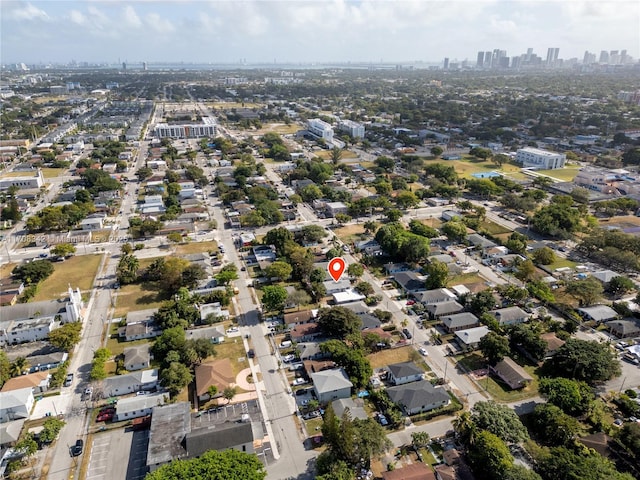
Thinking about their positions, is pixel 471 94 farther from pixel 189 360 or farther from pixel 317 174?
pixel 189 360

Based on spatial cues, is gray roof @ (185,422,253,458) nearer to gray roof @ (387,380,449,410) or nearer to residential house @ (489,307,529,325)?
gray roof @ (387,380,449,410)

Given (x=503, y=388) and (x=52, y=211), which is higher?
(x=52, y=211)

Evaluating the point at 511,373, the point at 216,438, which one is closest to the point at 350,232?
the point at 511,373

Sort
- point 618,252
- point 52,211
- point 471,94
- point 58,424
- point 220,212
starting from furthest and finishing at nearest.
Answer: point 471,94 → point 220,212 → point 52,211 → point 618,252 → point 58,424

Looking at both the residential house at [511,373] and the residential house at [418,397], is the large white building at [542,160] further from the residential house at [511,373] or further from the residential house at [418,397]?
the residential house at [418,397]

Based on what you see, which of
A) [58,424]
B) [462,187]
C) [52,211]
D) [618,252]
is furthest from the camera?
[462,187]

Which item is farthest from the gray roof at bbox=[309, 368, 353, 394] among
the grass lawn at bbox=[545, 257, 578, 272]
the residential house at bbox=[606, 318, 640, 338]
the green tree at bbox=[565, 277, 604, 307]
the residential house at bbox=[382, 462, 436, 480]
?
the grass lawn at bbox=[545, 257, 578, 272]

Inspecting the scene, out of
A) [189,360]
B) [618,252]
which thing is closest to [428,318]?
[189,360]
